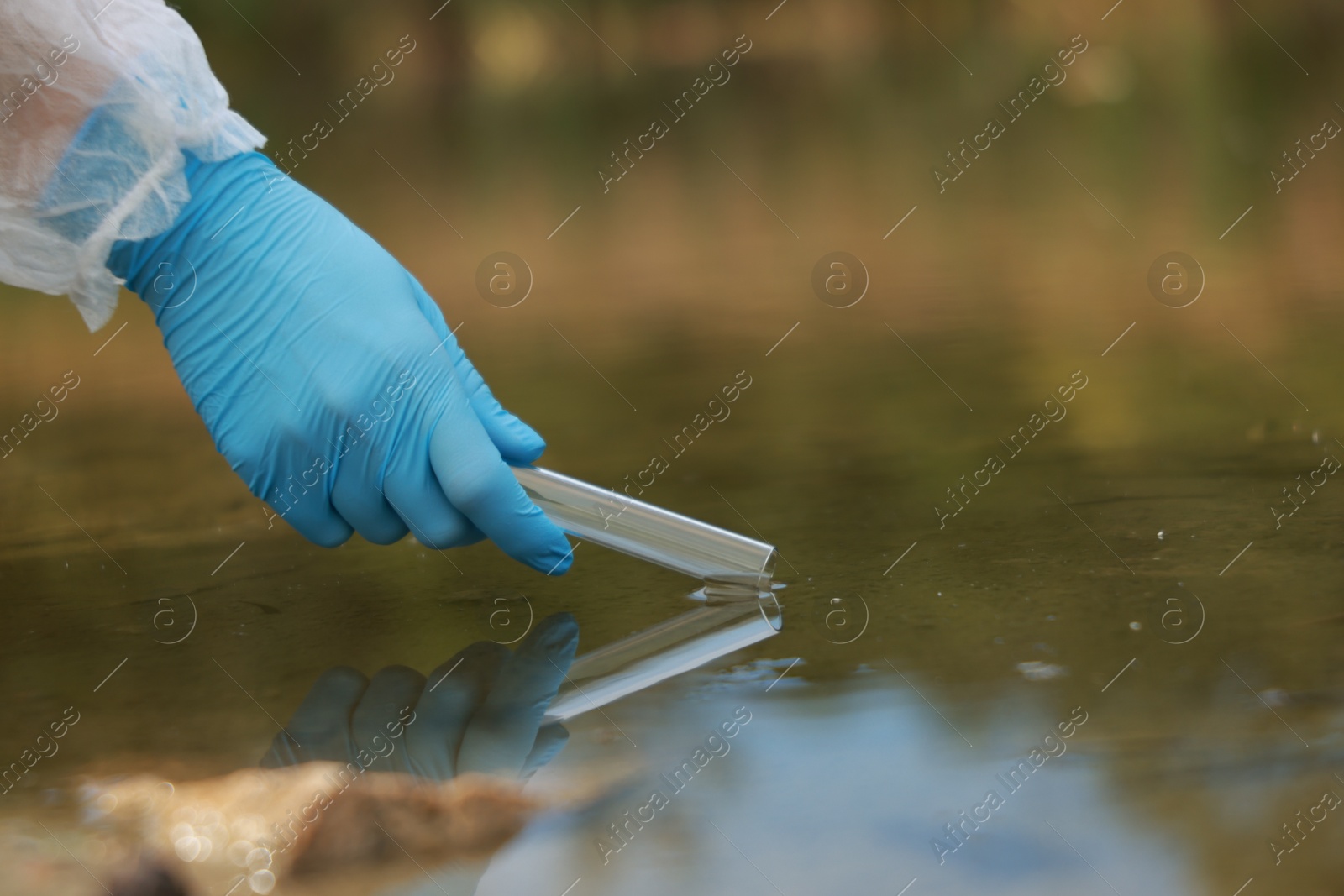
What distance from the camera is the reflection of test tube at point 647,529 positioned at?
1.32m

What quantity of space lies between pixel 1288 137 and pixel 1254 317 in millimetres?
1612

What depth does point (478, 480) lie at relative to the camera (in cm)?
125

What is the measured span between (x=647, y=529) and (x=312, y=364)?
391 mm

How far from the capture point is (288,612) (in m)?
1.38

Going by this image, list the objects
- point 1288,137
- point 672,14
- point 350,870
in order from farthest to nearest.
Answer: point 672,14
point 1288,137
point 350,870

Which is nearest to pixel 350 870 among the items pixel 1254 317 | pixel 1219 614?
pixel 1219 614

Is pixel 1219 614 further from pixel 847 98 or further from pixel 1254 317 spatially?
pixel 847 98

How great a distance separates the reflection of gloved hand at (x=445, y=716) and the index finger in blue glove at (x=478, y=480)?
0.12 meters
